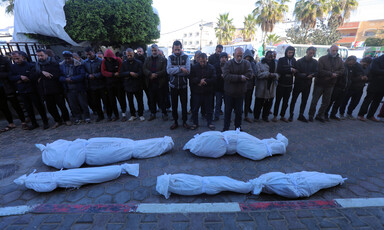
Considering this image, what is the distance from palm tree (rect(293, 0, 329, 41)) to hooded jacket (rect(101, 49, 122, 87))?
26.9m

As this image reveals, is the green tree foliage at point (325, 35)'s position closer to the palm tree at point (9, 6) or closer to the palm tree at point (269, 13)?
the palm tree at point (269, 13)

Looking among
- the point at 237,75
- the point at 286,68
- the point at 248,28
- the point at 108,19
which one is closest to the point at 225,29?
the point at 248,28

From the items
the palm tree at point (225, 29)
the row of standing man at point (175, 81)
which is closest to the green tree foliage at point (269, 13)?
the palm tree at point (225, 29)

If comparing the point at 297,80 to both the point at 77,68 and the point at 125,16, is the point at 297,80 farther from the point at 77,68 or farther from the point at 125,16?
the point at 125,16

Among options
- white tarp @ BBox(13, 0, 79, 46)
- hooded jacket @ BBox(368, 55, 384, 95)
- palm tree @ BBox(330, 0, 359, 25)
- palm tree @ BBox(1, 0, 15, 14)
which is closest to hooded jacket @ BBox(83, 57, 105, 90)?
white tarp @ BBox(13, 0, 79, 46)

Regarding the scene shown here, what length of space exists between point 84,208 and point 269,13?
2968 cm

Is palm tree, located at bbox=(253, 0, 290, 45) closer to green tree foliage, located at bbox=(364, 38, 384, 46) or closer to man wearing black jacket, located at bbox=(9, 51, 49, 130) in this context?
green tree foliage, located at bbox=(364, 38, 384, 46)

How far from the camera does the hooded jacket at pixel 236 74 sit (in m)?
3.89

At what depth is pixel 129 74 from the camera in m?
4.90

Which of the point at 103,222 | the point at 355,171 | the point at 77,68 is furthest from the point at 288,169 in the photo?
the point at 77,68

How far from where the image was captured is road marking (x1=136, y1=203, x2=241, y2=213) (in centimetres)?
218

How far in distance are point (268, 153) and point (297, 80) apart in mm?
2890

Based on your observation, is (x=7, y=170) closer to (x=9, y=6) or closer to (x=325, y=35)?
(x=9, y=6)

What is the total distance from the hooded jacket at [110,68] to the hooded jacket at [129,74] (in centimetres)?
23
